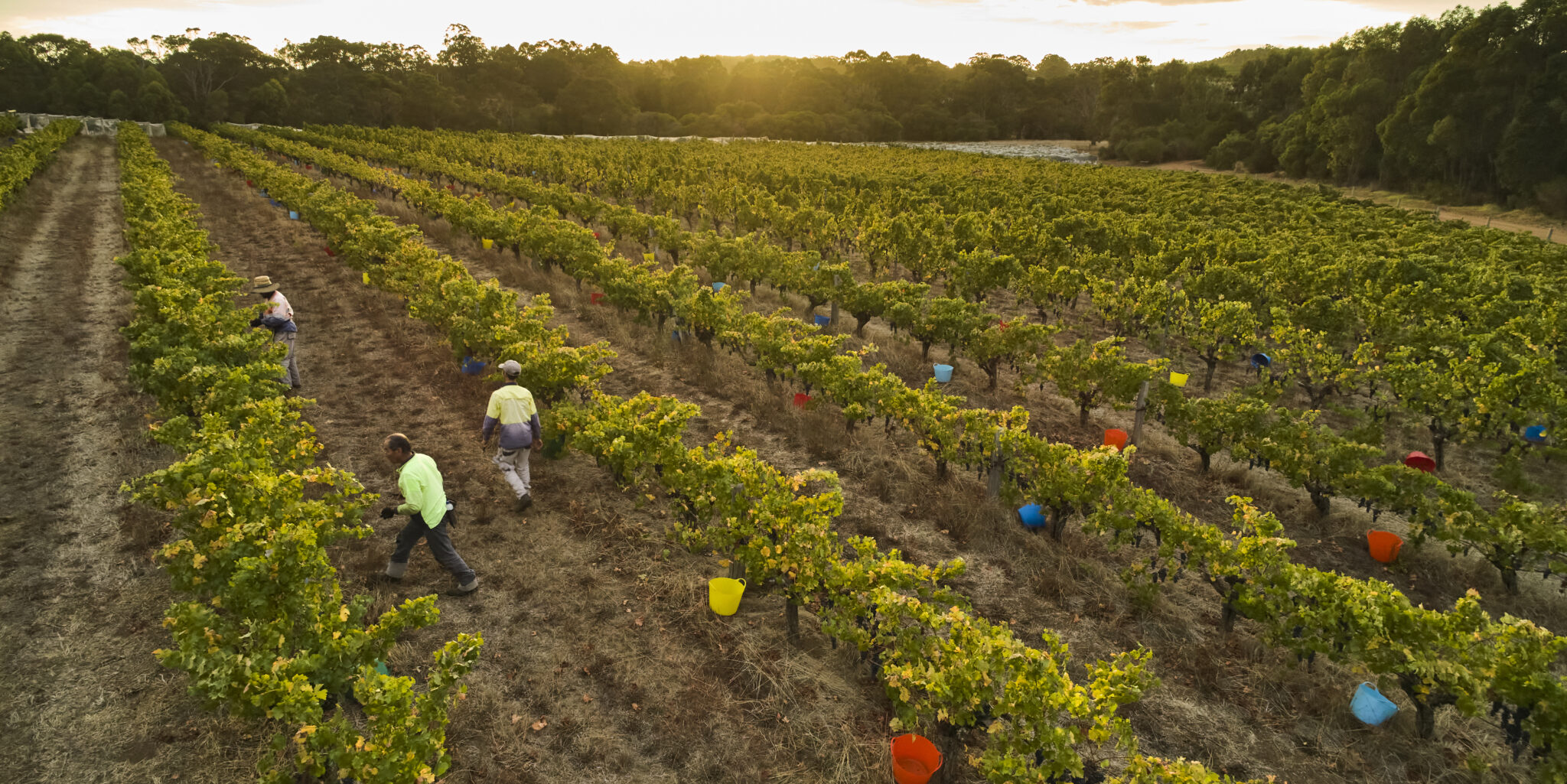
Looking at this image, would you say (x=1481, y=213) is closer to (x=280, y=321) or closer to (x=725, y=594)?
(x=725, y=594)

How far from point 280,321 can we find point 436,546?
741 centimetres

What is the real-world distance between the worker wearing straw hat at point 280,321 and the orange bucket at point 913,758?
37.4ft

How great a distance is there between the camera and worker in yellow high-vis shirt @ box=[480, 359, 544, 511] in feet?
29.7

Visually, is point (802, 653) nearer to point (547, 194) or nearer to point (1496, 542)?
point (1496, 542)

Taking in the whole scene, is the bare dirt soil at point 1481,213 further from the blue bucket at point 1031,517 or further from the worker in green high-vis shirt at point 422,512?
the worker in green high-vis shirt at point 422,512

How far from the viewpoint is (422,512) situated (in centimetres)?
743

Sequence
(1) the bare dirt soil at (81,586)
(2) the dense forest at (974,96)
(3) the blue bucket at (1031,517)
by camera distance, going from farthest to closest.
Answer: (2) the dense forest at (974,96)
(3) the blue bucket at (1031,517)
(1) the bare dirt soil at (81,586)

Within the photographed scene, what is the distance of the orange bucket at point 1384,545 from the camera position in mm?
8992

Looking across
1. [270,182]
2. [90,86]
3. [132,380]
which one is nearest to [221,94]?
[90,86]

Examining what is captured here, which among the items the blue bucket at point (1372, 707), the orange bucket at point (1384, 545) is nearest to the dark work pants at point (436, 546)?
the blue bucket at point (1372, 707)

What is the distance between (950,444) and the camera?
9867 millimetres

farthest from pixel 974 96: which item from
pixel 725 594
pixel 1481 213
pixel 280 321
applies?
pixel 725 594

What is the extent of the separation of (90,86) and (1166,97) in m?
116

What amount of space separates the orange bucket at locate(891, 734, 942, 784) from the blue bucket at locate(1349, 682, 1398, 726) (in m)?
4.00
